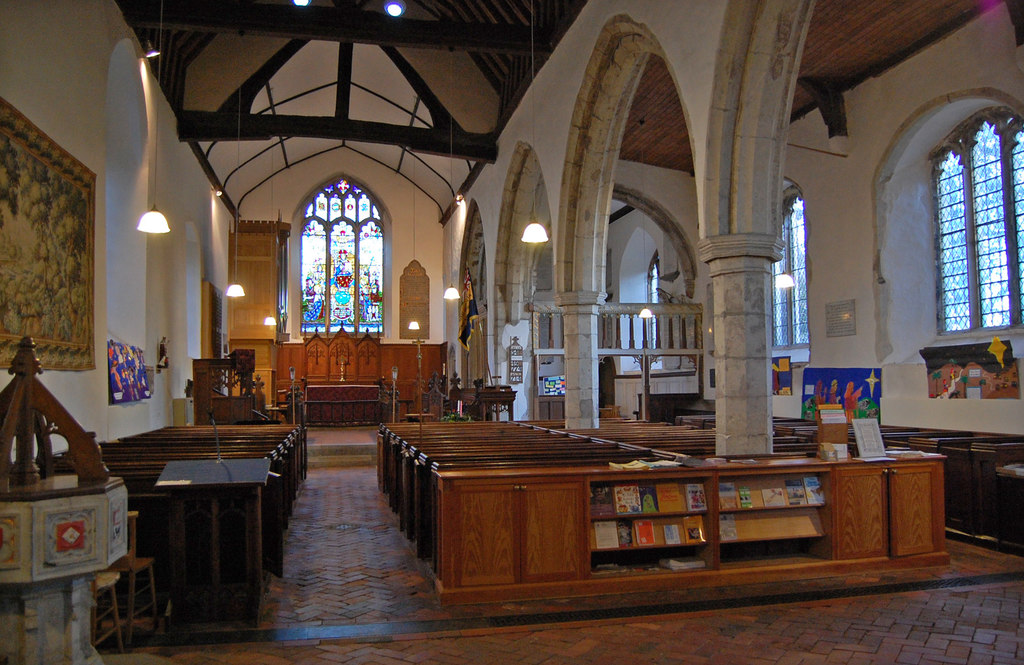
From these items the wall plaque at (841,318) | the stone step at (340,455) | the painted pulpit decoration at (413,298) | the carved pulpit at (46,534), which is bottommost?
the stone step at (340,455)

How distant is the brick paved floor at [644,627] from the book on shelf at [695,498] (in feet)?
1.68

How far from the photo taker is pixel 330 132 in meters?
13.5

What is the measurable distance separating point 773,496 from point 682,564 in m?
0.79

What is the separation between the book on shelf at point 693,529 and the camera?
488 cm

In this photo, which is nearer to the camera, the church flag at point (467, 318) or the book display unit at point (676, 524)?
the book display unit at point (676, 524)

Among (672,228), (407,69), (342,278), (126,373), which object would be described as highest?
(407,69)

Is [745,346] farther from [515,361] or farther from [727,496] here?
[515,361]

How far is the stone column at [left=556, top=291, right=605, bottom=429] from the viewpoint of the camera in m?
9.85

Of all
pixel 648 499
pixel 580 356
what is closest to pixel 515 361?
pixel 580 356

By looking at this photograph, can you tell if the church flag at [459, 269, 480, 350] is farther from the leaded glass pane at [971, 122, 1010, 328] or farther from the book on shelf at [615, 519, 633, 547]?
the book on shelf at [615, 519, 633, 547]

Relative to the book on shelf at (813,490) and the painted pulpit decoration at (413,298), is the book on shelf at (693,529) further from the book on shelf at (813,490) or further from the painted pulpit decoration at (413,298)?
the painted pulpit decoration at (413,298)

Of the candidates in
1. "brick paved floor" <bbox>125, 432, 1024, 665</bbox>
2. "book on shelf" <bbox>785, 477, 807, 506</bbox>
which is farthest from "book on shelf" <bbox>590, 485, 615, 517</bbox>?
"book on shelf" <bbox>785, 477, 807, 506</bbox>

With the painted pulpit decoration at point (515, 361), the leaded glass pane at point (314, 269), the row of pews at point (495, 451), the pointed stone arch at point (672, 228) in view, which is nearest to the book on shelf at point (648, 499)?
the row of pews at point (495, 451)

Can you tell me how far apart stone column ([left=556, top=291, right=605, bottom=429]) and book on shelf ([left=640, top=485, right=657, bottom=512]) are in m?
4.85
